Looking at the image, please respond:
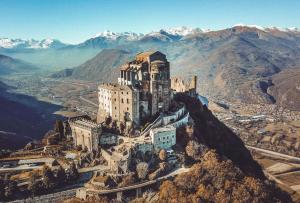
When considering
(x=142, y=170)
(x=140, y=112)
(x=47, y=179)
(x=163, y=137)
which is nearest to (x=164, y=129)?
(x=163, y=137)

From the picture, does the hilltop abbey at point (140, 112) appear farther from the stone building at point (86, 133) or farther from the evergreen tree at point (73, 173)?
the evergreen tree at point (73, 173)

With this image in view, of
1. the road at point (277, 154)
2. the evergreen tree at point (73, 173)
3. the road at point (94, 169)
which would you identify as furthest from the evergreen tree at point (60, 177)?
the road at point (277, 154)

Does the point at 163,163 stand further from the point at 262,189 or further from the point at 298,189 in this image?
the point at 298,189

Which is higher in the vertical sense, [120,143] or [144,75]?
[144,75]

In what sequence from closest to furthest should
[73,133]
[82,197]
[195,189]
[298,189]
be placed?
[82,197]
[195,189]
[73,133]
[298,189]

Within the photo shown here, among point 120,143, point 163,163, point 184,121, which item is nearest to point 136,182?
point 163,163
